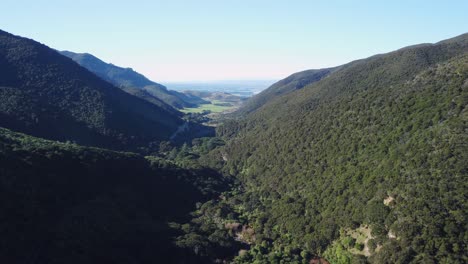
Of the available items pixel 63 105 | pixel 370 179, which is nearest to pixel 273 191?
pixel 370 179

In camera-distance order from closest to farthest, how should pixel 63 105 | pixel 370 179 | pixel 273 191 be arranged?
1. pixel 370 179
2. pixel 273 191
3. pixel 63 105

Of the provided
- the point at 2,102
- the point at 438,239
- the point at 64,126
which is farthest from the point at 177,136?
the point at 438,239

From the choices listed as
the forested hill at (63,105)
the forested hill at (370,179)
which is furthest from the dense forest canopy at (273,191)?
the forested hill at (63,105)

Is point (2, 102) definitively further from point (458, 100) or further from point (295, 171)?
point (458, 100)

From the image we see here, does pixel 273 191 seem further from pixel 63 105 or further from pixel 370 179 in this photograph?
pixel 63 105

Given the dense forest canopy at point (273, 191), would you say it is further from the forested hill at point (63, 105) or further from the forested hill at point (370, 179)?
the forested hill at point (63, 105)

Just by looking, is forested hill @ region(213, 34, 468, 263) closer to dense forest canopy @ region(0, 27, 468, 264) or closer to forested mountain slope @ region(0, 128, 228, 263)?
dense forest canopy @ region(0, 27, 468, 264)

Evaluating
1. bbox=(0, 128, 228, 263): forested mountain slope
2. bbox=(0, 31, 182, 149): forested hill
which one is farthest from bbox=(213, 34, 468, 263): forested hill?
bbox=(0, 31, 182, 149): forested hill
